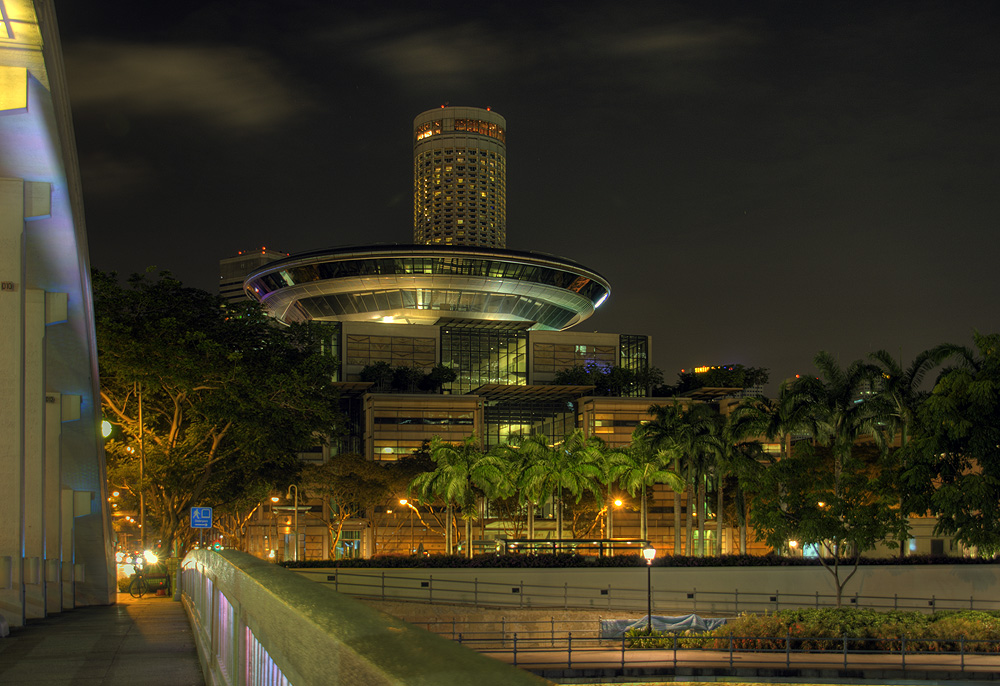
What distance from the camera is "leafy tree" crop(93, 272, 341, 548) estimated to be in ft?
119

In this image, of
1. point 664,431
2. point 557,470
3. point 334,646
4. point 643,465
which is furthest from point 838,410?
point 334,646

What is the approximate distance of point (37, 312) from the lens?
17.8 metres

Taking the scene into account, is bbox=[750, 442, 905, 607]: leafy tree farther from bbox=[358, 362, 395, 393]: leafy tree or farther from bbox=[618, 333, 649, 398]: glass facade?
bbox=[618, 333, 649, 398]: glass facade

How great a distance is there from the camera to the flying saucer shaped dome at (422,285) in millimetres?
131500

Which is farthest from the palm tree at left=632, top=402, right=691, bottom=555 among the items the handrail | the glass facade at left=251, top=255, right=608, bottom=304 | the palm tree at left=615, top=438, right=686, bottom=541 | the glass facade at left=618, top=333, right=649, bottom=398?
the glass facade at left=251, top=255, right=608, bottom=304

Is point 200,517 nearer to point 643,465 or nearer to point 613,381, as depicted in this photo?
point 643,465

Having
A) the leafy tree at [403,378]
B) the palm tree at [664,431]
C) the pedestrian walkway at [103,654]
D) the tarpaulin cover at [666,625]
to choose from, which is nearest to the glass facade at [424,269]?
the leafy tree at [403,378]

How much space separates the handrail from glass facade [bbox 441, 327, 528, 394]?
119m

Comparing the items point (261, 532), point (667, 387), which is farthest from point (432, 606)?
point (667, 387)

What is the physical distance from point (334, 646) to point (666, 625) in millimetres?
34322

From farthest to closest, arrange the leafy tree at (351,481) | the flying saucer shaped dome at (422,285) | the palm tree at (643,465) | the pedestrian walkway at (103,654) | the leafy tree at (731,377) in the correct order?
the flying saucer shaped dome at (422,285) → the leafy tree at (731,377) → the leafy tree at (351,481) → the palm tree at (643,465) → the pedestrian walkway at (103,654)

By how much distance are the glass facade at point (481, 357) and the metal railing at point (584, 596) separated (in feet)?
254

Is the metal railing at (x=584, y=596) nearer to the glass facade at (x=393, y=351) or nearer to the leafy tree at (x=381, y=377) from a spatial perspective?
the leafy tree at (x=381, y=377)

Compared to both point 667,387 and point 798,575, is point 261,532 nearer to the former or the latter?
point 667,387
